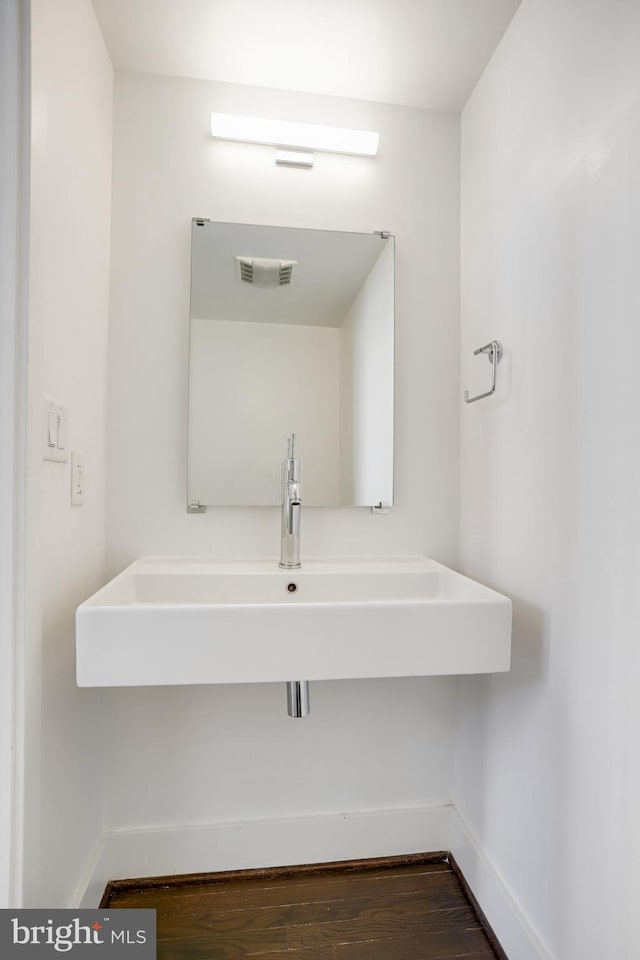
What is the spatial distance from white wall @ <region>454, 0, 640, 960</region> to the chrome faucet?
537 mm

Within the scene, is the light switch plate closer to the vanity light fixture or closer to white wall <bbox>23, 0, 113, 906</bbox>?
white wall <bbox>23, 0, 113, 906</bbox>

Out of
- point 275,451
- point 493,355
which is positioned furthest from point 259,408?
point 493,355

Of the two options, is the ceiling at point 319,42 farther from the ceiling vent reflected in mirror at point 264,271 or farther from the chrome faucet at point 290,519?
the chrome faucet at point 290,519

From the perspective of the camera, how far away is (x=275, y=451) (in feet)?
4.95

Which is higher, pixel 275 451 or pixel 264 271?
pixel 264 271

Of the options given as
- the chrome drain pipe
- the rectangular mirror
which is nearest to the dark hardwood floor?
the chrome drain pipe

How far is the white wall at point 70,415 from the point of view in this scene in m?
0.93

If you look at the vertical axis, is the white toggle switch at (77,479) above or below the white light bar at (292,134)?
below

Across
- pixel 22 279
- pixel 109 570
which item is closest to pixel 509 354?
pixel 22 279

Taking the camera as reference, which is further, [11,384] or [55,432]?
[55,432]

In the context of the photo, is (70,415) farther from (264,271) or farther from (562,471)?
(562,471)

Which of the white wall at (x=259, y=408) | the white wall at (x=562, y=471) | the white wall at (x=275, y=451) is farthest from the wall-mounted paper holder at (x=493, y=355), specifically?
the white wall at (x=259, y=408)

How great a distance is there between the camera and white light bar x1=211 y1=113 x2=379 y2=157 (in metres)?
1.43

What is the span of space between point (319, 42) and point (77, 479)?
1.34 metres
